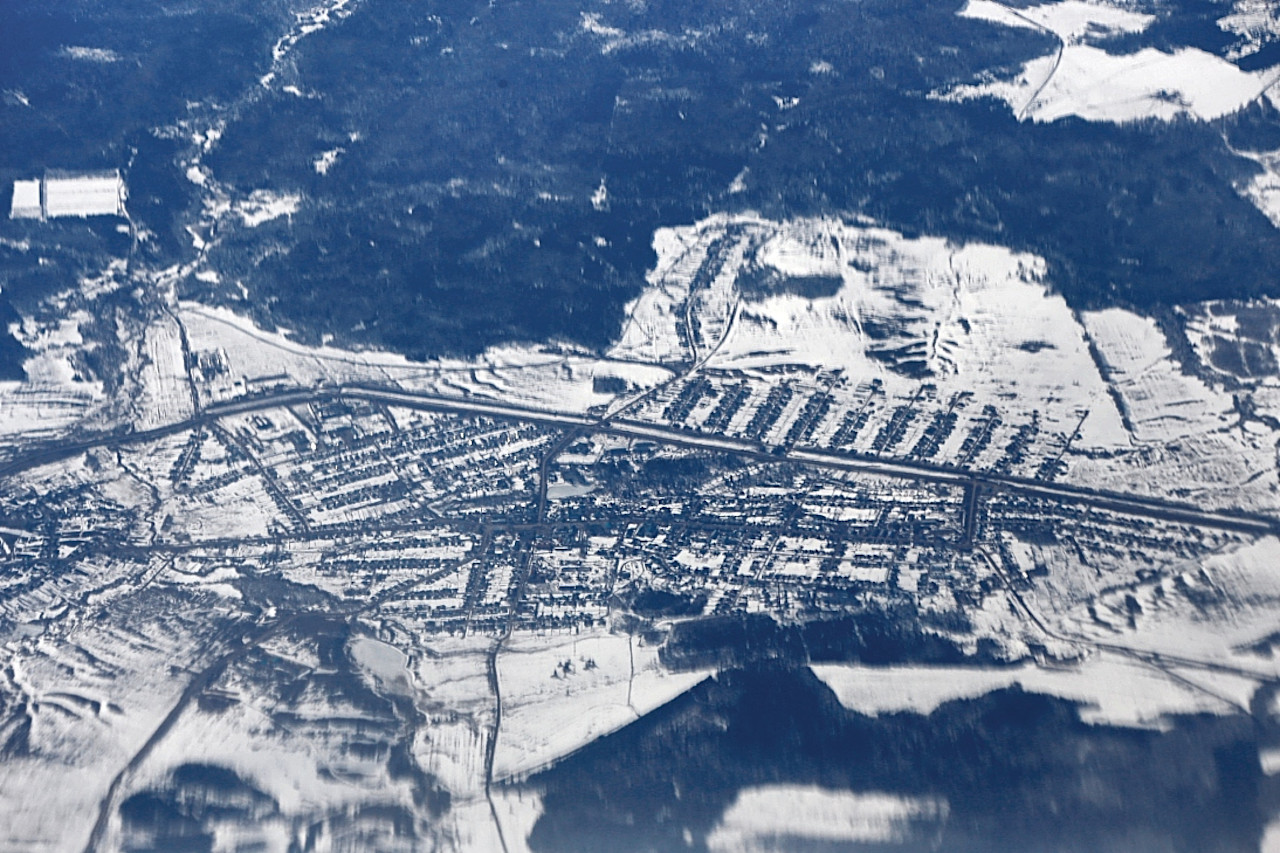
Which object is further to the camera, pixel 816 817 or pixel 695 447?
pixel 695 447

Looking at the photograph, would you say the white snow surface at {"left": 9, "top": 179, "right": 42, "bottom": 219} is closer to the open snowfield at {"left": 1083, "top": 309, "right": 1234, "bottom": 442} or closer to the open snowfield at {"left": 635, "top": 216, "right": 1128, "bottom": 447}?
the open snowfield at {"left": 635, "top": 216, "right": 1128, "bottom": 447}

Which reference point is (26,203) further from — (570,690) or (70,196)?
(570,690)

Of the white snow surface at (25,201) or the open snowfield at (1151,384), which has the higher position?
the white snow surface at (25,201)

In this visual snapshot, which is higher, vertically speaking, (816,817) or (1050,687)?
(1050,687)

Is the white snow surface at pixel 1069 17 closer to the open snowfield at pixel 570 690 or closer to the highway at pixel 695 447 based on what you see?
the highway at pixel 695 447

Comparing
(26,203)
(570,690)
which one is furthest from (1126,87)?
(26,203)

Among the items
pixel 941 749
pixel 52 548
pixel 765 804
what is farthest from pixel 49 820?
pixel 941 749

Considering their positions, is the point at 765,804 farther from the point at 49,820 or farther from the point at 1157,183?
the point at 1157,183

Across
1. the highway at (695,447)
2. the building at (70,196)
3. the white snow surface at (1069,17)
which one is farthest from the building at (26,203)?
the white snow surface at (1069,17)
